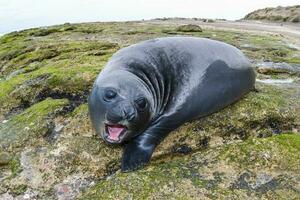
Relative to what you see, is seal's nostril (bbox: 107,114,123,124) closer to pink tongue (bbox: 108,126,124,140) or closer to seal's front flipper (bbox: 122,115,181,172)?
pink tongue (bbox: 108,126,124,140)

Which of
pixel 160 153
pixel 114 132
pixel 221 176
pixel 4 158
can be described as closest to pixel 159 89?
pixel 160 153

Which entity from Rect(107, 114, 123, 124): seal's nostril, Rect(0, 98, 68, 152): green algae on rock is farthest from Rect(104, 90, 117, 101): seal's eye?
Rect(0, 98, 68, 152): green algae on rock

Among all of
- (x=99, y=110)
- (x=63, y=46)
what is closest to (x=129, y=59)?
(x=99, y=110)

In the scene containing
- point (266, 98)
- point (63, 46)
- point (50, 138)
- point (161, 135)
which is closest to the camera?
point (161, 135)

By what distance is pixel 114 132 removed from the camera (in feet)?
21.7

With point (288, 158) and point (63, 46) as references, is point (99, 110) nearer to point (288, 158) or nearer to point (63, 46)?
point (288, 158)

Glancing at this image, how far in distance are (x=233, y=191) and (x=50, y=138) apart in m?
2.95

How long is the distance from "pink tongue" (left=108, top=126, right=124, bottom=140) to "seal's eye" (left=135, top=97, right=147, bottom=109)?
0.38 meters

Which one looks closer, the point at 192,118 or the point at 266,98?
the point at 192,118

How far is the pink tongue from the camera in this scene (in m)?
6.60

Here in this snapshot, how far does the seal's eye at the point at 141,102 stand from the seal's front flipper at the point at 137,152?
0.52 meters

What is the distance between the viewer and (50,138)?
25.1 ft

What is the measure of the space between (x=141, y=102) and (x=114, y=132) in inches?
20.2

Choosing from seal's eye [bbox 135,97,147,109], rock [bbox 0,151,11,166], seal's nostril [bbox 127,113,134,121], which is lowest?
rock [bbox 0,151,11,166]
